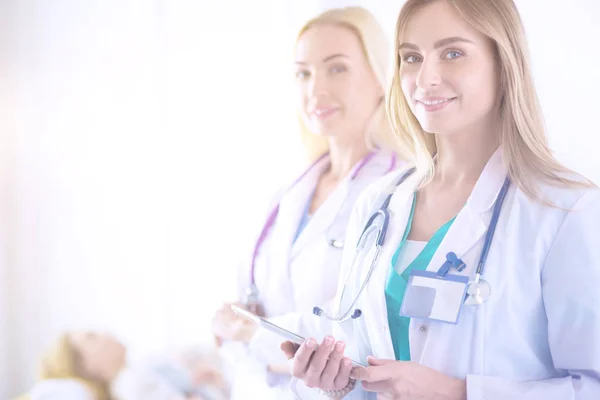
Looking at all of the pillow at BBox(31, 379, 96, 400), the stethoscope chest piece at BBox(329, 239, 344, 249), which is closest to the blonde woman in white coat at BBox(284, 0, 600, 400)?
the stethoscope chest piece at BBox(329, 239, 344, 249)

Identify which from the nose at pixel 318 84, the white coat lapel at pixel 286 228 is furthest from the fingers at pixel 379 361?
the nose at pixel 318 84

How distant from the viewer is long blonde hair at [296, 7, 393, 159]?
5.42ft

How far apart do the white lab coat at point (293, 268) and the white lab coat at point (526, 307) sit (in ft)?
1.56

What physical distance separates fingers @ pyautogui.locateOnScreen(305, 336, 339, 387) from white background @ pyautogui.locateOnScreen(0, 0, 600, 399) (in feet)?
3.16

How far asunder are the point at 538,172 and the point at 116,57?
4.56 feet

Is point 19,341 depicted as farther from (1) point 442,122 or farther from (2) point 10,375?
(1) point 442,122

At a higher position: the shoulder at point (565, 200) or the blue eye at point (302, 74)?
the blue eye at point (302, 74)

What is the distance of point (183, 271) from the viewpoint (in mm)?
2084

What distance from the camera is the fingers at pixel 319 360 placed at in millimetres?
1104

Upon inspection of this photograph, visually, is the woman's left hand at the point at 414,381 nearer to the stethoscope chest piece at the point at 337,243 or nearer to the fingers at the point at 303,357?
the fingers at the point at 303,357

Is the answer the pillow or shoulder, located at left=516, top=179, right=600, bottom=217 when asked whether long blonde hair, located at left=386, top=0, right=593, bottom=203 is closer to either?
shoulder, located at left=516, top=179, right=600, bottom=217

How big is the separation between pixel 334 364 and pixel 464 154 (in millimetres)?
454

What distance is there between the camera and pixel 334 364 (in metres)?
1.11

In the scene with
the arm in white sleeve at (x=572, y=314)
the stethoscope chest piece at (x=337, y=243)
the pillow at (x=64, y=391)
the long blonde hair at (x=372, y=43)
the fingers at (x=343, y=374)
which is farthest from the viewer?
the pillow at (x=64, y=391)
